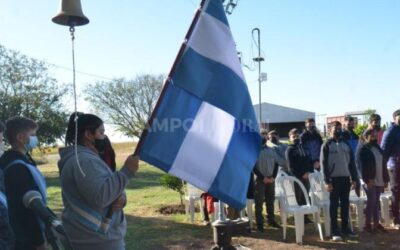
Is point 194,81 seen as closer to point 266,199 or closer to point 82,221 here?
point 82,221

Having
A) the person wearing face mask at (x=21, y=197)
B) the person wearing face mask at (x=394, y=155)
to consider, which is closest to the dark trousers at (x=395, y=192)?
the person wearing face mask at (x=394, y=155)

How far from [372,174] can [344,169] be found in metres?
0.64

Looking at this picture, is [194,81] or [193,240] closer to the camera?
[194,81]

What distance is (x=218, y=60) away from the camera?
354cm

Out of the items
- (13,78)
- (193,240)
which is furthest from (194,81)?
(13,78)

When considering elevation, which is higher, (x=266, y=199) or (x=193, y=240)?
(x=266, y=199)

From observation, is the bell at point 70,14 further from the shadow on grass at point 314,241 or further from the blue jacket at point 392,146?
the blue jacket at point 392,146

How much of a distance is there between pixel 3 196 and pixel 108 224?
0.62m

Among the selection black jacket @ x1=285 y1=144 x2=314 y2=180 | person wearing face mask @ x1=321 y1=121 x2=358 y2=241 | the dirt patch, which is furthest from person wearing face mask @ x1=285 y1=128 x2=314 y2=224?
the dirt patch

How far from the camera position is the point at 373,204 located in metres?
7.29

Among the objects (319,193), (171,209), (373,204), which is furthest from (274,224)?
(171,209)

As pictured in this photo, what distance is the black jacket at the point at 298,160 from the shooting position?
8159 mm

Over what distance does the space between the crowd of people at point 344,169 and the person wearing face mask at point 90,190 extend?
15.6 ft

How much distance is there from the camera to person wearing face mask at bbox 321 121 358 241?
22.7 feet
